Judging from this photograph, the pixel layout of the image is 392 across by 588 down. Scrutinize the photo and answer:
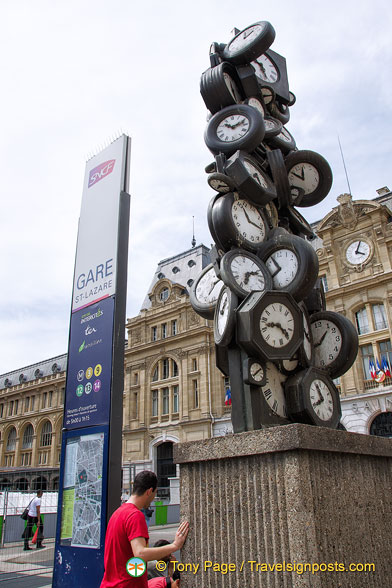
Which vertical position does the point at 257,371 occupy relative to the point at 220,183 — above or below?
below

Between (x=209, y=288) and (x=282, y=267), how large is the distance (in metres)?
1.20

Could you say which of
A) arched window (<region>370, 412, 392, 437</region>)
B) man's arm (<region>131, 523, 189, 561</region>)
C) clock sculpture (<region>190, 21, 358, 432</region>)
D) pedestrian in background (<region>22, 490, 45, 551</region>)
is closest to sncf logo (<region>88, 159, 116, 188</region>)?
clock sculpture (<region>190, 21, 358, 432</region>)

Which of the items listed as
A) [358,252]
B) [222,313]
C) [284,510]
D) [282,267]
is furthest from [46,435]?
[284,510]

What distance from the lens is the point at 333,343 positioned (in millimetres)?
6098

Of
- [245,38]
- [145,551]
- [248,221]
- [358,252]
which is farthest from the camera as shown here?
[358,252]

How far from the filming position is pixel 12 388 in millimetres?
62094

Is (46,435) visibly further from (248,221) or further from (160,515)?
(248,221)

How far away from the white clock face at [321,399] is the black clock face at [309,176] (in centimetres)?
294

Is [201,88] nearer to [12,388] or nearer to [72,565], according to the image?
[72,565]

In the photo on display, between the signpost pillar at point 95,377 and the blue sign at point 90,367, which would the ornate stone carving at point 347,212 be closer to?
the signpost pillar at point 95,377

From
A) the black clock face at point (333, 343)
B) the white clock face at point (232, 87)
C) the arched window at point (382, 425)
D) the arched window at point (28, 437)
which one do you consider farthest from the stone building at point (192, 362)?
the white clock face at point (232, 87)

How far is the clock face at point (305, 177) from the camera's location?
7105 mm

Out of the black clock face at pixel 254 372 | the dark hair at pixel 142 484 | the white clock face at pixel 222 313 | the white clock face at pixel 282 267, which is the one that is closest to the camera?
the dark hair at pixel 142 484

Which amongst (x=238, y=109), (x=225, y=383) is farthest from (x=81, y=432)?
(x=225, y=383)
